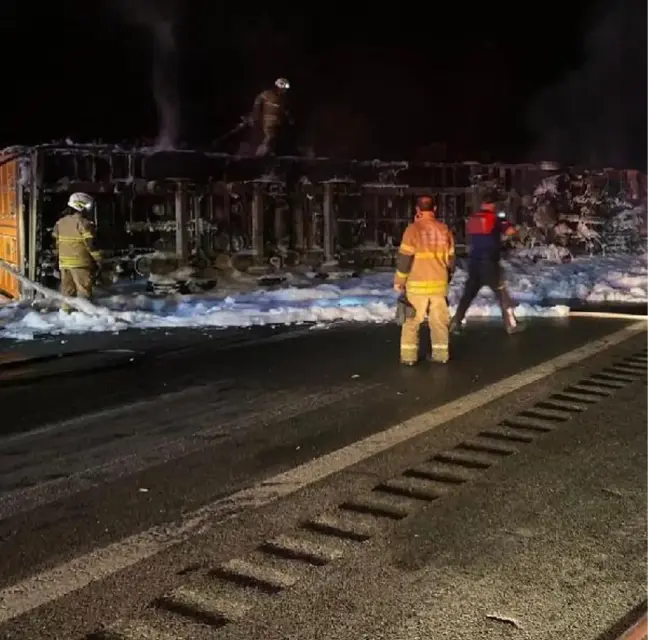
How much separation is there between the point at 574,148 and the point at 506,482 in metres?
30.4

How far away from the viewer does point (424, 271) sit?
8.16 metres

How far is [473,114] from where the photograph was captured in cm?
3478

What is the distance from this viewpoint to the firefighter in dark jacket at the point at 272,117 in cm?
1756

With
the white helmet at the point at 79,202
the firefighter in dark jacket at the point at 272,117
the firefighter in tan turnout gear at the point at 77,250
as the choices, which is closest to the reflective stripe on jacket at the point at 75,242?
the firefighter in tan turnout gear at the point at 77,250

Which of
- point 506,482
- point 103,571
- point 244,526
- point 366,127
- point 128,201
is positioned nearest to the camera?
point 103,571

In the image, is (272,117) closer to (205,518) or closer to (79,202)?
(79,202)

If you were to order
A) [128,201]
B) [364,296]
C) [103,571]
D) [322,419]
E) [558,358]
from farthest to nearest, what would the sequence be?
[128,201] → [364,296] → [558,358] → [322,419] → [103,571]

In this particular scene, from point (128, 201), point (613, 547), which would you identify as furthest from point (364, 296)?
point (613, 547)

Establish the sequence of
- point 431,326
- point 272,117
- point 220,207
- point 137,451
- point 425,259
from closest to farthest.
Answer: point 137,451, point 425,259, point 431,326, point 220,207, point 272,117

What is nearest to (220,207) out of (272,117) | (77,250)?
(272,117)

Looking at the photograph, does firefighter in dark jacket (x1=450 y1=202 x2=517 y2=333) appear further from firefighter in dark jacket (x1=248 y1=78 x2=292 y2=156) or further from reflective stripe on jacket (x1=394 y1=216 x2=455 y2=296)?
firefighter in dark jacket (x1=248 y1=78 x2=292 y2=156)

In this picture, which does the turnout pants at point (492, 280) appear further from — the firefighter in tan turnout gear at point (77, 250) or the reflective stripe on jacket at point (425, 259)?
the firefighter in tan turnout gear at point (77, 250)

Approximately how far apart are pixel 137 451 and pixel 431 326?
355cm

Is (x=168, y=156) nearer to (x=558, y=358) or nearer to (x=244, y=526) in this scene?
(x=558, y=358)
